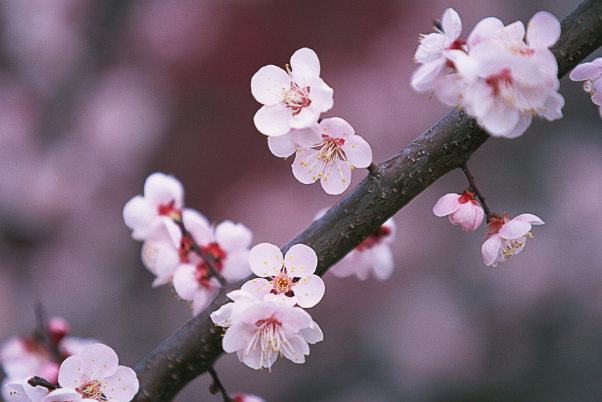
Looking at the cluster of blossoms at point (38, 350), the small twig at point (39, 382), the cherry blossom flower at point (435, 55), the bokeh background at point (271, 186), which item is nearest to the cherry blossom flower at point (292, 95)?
the cherry blossom flower at point (435, 55)

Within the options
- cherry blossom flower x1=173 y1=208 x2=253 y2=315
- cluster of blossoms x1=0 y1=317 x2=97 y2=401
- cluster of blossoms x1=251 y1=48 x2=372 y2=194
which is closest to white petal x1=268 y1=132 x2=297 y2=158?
cluster of blossoms x1=251 y1=48 x2=372 y2=194

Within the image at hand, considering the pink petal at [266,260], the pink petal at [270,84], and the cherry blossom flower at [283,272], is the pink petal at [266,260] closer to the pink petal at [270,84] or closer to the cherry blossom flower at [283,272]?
the cherry blossom flower at [283,272]

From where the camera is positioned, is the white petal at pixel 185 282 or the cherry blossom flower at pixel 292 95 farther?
the white petal at pixel 185 282

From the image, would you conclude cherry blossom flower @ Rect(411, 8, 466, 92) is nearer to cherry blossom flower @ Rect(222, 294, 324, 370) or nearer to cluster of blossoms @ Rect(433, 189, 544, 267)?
cluster of blossoms @ Rect(433, 189, 544, 267)

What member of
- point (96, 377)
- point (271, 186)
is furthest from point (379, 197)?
point (271, 186)

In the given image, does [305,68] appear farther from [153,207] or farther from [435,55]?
[153,207]

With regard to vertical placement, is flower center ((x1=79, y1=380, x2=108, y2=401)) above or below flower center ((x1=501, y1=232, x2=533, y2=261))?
above
